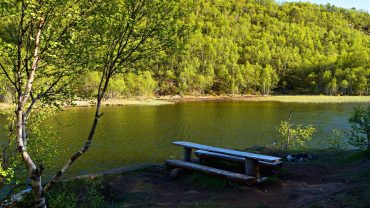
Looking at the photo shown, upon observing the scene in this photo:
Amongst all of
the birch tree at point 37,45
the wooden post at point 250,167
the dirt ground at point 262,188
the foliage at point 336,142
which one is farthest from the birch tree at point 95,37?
the foliage at point 336,142

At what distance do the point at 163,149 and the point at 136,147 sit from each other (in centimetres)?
351

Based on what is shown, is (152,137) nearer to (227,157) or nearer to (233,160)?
(227,157)

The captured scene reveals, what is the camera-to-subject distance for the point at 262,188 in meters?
13.9

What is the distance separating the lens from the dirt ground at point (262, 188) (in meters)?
11.0

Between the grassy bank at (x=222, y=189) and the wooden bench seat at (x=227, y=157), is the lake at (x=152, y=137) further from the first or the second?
the wooden bench seat at (x=227, y=157)

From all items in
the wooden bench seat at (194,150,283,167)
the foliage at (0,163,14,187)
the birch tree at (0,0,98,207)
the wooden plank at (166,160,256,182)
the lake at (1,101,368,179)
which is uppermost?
the birch tree at (0,0,98,207)

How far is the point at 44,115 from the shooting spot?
1522 cm

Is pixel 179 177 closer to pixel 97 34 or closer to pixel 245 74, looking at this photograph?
pixel 97 34

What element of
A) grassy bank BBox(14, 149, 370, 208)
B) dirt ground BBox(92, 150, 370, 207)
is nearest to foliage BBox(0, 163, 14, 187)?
grassy bank BBox(14, 149, 370, 208)

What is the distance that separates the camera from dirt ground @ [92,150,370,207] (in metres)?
11.0

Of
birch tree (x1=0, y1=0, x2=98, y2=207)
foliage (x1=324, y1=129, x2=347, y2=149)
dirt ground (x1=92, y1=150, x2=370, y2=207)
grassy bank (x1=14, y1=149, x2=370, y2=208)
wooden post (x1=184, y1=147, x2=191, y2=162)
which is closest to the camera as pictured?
birch tree (x1=0, y1=0, x2=98, y2=207)

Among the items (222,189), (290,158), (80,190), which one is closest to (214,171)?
(222,189)

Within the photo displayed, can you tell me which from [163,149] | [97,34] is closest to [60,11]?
[97,34]

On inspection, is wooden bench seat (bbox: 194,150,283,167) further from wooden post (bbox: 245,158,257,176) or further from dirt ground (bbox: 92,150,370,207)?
wooden post (bbox: 245,158,257,176)
